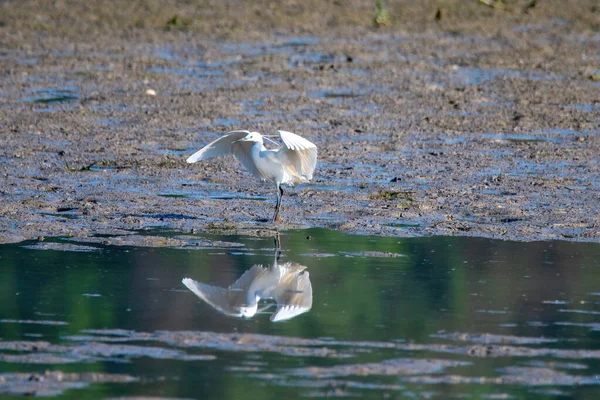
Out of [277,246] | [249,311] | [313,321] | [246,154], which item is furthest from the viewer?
[246,154]

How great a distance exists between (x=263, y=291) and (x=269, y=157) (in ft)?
7.34

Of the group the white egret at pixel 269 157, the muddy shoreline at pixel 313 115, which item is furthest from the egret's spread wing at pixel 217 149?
the muddy shoreline at pixel 313 115

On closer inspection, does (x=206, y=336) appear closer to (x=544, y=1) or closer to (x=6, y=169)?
(x=6, y=169)

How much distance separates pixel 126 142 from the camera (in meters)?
12.9

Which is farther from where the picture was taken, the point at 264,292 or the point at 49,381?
the point at 264,292

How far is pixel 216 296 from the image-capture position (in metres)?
7.73

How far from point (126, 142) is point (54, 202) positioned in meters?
2.64

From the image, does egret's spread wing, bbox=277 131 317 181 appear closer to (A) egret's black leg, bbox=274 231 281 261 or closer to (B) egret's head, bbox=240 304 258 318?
(A) egret's black leg, bbox=274 231 281 261

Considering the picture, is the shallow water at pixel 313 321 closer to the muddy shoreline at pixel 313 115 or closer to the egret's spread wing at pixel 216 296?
the egret's spread wing at pixel 216 296

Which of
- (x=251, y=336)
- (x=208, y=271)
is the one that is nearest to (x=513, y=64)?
(x=208, y=271)

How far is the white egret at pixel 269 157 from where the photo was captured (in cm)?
985

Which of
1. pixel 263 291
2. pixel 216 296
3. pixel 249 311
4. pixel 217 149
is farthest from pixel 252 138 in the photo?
Answer: pixel 249 311

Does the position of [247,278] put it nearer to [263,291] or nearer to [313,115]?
[263,291]

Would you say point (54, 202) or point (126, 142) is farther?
point (126, 142)
